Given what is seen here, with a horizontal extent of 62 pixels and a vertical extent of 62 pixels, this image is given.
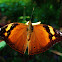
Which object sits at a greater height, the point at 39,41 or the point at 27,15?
the point at 27,15

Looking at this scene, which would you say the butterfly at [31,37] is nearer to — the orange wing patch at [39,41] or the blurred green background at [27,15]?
the orange wing patch at [39,41]

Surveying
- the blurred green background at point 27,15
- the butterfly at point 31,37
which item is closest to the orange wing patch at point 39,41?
the butterfly at point 31,37

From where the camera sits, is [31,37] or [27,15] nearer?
[31,37]

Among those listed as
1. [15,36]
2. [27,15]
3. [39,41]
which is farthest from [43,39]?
[27,15]

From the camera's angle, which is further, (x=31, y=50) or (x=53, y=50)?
(x=53, y=50)

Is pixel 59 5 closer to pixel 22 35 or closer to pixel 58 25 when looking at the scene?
pixel 58 25

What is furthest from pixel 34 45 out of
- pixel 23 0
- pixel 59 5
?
pixel 59 5

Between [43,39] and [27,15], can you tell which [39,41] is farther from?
[27,15]
